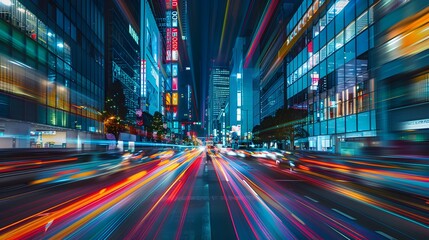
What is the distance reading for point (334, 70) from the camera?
4284 centimetres

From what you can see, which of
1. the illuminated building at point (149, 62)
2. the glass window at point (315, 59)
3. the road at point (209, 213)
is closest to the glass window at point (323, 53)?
the glass window at point (315, 59)

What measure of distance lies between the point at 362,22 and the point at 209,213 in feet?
108

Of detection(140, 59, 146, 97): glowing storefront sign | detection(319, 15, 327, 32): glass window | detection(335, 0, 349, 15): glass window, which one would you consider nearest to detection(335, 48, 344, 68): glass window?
detection(335, 0, 349, 15): glass window

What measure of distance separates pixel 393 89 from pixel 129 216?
9.00m

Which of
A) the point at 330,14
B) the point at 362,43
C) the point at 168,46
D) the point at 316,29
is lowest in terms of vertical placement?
the point at 362,43

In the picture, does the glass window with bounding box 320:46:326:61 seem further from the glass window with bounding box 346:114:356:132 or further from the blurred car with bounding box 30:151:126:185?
the blurred car with bounding box 30:151:126:185

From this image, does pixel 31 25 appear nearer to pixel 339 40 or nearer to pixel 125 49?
pixel 339 40

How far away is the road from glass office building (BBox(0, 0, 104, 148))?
18215mm

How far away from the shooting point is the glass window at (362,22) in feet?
116

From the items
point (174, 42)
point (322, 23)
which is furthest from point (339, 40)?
point (174, 42)

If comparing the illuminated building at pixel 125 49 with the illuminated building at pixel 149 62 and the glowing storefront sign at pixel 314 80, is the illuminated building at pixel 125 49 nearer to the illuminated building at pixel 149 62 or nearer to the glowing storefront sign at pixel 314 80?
the illuminated building at pixel 149 62

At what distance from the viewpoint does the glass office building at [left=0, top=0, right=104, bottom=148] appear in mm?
29094

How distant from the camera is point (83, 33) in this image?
151 ft

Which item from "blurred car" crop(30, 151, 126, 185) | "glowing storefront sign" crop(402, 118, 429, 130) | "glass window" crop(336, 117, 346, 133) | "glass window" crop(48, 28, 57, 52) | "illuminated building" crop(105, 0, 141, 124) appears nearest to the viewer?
"glowing storefront sign" crop(402, 118, 429, 130)
